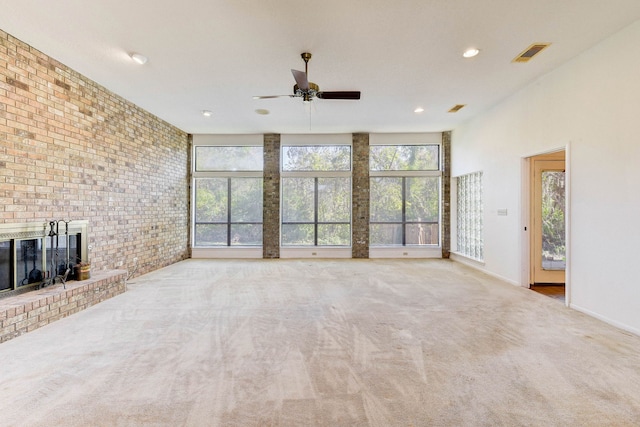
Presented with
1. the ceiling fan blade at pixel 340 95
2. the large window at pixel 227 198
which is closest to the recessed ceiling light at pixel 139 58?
the ceiling fan blade at pixel 340 95

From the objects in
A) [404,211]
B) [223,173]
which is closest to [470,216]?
[404,211]

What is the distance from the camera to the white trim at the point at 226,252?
7594mm

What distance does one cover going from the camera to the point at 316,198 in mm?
7711

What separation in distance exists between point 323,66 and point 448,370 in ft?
12.2

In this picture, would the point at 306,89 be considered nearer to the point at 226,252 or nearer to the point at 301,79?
the point at 301,79

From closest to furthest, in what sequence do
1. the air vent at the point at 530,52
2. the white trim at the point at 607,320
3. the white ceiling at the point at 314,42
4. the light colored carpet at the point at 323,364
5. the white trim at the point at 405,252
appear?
the light colored carpet at the point at 323,364
the white ceiling at the point at 314,42
the white trim at the point at 607,320
the air vent at the point at 530,52
the white trim at the point at 405,252

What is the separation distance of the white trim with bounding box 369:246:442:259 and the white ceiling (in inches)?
147

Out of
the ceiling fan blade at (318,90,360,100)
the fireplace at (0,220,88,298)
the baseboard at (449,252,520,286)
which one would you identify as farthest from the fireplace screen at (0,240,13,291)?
the baseboard at (449,252,520,286)

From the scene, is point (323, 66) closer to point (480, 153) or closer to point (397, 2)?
point (397, 2)

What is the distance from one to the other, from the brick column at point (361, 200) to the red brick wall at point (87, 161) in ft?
14.5

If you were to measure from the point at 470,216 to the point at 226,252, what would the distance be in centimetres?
608

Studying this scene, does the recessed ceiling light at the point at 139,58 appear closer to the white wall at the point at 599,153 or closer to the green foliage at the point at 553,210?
the white wall at the point at 599,153

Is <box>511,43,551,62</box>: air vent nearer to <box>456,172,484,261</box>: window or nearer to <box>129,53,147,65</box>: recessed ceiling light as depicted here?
<box>456,172,484,261</box>: window

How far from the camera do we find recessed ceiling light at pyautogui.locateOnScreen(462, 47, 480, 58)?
352cm
